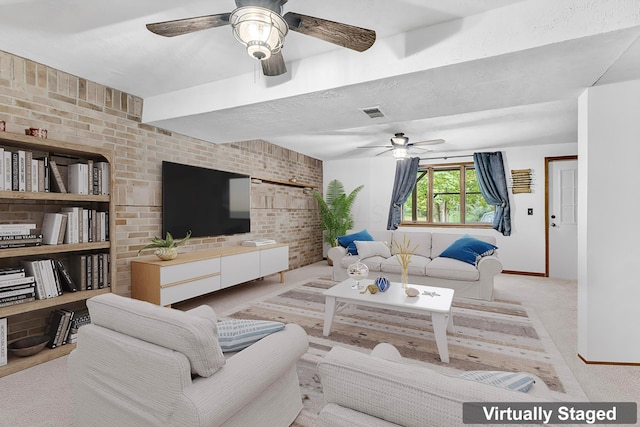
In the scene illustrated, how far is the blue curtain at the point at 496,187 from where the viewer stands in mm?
5352

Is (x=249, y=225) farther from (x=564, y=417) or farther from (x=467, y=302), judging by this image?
(x=564, y=417)

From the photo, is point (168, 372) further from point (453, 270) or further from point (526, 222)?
point (526, 222)

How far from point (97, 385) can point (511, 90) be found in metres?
3.23

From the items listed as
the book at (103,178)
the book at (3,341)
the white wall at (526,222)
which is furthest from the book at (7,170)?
the white wall at (526,222)

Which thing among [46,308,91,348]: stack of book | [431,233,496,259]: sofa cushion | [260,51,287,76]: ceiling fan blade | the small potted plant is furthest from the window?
[46,308,91,348]: stack of book

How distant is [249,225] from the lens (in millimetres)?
4812

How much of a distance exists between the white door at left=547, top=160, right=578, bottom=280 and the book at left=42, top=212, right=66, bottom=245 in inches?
263

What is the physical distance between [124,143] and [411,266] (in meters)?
3.77

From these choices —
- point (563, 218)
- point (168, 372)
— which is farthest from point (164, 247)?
point (563, 218)

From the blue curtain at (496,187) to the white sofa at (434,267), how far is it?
1.26m

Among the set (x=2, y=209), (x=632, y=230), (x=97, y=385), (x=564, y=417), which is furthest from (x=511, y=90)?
(x=2, y=209)

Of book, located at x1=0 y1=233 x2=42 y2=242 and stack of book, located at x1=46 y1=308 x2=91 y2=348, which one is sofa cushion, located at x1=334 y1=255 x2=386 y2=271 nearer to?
stack of book, located at x1=46 y1=308 x2=91 y2=348

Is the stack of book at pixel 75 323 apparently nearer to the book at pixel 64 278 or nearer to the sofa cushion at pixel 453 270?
the book at pixel 64 278

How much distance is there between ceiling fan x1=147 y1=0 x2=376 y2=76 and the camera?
1448mm
